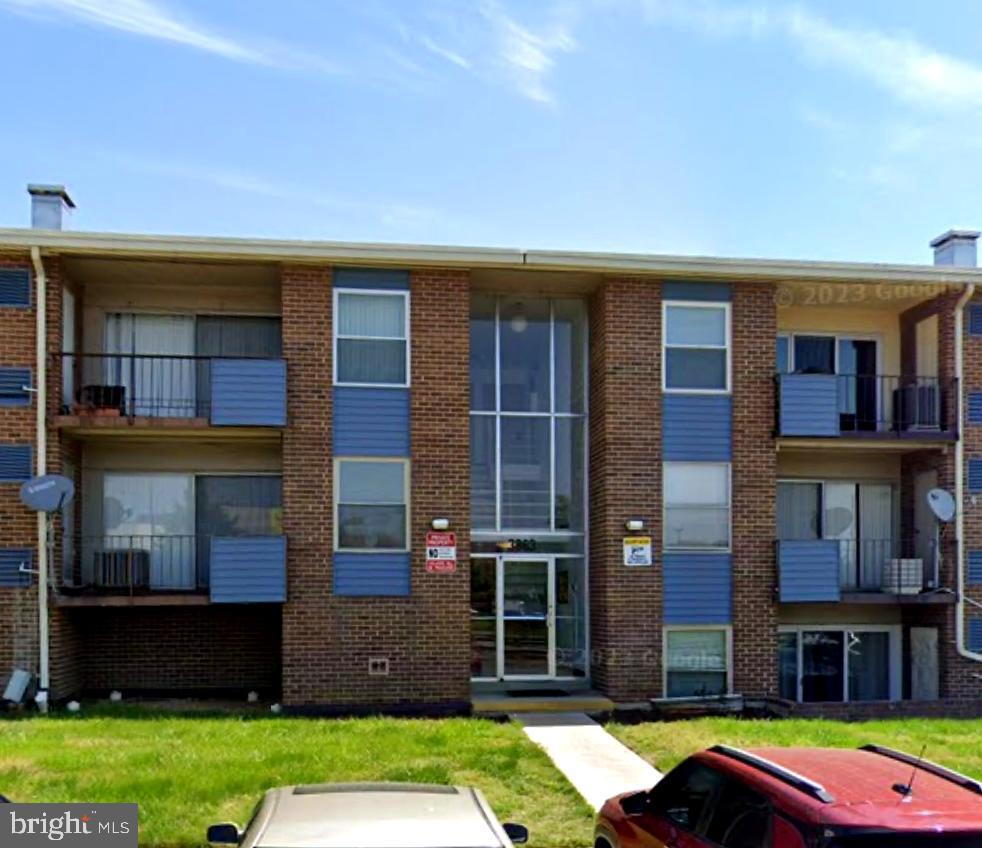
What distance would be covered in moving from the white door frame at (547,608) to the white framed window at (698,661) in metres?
1.83

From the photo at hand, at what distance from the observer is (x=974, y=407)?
15258mm

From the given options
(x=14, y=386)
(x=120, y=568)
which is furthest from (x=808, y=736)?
(x=14, y=386)

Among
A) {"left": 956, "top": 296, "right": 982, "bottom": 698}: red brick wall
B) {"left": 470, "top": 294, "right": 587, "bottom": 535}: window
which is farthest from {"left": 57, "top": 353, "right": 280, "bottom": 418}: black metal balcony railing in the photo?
{"left": 956, "top": 296, "right": 982, "bottom": 698}: red brick wall

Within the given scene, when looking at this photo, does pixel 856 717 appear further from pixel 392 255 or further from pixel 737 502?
pixel 392 255

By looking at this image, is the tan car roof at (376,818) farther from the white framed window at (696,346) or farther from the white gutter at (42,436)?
the white framed window at (696,346)

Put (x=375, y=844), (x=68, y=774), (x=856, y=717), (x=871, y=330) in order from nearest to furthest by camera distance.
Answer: (x=375, y=844) → (x=68, y=774) → (x=856, y=717) → (x=871, y=330)

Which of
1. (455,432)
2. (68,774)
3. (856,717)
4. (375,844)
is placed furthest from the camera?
(455,432)

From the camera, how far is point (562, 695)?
14102mm

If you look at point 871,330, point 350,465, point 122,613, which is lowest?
point 122,613

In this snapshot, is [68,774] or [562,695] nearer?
[68,774]

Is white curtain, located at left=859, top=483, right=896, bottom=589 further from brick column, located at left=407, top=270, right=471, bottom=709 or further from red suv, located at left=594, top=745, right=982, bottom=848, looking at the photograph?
red suv, located at left=594, top=745, right=982, bottom=848

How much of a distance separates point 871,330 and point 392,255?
8498mm

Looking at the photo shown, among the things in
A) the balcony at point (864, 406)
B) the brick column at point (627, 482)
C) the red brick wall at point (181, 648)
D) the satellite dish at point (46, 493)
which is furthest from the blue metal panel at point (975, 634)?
the satellite dish at point (46, 493)

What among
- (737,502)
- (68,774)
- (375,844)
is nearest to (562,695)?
(737,502)
